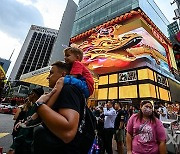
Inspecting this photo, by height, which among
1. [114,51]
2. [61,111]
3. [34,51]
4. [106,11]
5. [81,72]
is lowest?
[61,111]

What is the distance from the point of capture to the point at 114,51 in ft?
68.5

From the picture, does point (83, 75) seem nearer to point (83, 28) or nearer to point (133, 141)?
point (133, 141)

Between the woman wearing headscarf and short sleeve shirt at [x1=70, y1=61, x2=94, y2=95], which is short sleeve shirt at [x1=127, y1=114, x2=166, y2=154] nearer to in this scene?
the woman wearing headscarf

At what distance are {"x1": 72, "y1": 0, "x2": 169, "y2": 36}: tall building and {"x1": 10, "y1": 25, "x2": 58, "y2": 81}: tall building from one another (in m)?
38.5

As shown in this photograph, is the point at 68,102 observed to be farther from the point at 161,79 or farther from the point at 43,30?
the point at 43,30

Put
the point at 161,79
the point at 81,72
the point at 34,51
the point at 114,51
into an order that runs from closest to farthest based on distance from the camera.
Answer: the point at 81,72 → the point at 161,79 → the point at 114,51 → the point at 34,51

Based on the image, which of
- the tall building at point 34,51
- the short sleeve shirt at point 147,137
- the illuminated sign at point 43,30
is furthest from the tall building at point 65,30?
the illuminated sign at point 43,30

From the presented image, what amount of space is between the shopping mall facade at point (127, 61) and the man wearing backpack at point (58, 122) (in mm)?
15557

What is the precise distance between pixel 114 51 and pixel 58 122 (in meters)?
20.7

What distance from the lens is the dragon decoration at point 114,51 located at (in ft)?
63.2

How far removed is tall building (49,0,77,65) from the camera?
118 feet

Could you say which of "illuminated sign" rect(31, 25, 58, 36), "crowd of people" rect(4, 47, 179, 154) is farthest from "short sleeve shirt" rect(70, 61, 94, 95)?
"illuminated sign" rect(31, 25, 58, 36)

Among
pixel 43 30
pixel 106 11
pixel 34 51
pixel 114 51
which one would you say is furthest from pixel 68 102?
pixel 43 30

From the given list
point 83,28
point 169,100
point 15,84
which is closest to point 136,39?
point 169,100
